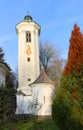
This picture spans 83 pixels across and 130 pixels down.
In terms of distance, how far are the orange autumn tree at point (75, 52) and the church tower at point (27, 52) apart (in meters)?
48.8

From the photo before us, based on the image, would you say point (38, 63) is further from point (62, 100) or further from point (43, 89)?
point (62, 100)

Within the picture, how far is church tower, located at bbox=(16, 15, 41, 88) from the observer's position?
64500mm

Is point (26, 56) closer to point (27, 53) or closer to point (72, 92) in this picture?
point (27, 53)

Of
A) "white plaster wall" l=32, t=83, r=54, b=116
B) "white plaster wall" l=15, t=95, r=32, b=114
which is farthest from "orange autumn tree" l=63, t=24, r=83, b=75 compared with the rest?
"white plaster wall" l=15, t=95, r=32, b=114

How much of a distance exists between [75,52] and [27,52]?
50.4 meters

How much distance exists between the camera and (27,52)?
65.4 metres

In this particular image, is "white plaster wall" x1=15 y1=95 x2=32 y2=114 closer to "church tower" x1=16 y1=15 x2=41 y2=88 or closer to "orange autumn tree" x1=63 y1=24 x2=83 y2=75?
"church tower" x1=16 y1=15 x2=41 y2=88

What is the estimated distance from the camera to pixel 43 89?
53938 mm

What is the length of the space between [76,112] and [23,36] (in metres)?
51.8

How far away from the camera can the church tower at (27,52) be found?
64.5 metres

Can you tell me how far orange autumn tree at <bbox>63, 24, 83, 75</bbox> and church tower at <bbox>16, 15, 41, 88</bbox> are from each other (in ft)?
160

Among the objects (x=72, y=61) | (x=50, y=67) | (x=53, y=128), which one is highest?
(x=50, y=67)

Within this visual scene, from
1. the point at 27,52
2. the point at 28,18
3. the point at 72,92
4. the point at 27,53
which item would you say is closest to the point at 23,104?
the point at 27,53

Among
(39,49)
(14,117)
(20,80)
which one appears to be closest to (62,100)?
(14,117)
